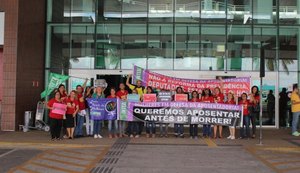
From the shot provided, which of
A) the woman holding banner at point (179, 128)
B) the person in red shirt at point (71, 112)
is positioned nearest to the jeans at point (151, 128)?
the woman holding banner at point (179, 128)

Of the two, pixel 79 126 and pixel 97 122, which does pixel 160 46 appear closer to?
pixel 97 122

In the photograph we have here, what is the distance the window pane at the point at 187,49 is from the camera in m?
19.0

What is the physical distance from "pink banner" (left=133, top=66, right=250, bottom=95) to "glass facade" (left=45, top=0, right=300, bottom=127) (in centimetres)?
253

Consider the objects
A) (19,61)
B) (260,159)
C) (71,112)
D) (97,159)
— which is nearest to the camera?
(97,159)

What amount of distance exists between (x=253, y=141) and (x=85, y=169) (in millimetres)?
6708

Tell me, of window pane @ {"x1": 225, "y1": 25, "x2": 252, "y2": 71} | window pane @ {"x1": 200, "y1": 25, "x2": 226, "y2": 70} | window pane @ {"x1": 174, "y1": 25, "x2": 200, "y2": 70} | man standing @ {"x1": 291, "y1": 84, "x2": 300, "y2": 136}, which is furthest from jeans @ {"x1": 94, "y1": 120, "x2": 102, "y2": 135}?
man standing @ {"x1": 291, "y1": 84, "x2": 300, "y2": 136}

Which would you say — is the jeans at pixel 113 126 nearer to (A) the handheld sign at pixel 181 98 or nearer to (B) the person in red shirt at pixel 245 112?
(A) the handheld sign at pixel 181 98

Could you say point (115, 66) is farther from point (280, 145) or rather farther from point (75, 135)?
point (280, 145)

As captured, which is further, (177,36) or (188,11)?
(188,11)

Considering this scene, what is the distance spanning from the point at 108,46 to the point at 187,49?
338cm

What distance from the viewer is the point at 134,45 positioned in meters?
19.2

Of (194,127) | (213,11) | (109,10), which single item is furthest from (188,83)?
(109,10)

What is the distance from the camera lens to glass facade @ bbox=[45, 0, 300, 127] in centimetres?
1903

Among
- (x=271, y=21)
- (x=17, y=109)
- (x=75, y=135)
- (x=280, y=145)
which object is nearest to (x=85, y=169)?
(x=75, y=135)
